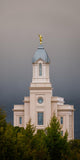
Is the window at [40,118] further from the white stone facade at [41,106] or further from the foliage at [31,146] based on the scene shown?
the foliage at [31,146]

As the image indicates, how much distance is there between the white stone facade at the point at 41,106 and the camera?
140750 mm

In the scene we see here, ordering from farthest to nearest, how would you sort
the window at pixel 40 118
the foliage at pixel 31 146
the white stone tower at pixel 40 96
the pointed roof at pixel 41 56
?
1. the pointed roof at pixel 41 56
2. the window at pixel 40 118
3. the white stone tower at pixel 40 96
4. the foliage at pixel 31 146

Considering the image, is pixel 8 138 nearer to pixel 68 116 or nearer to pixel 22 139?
pixel 22 139

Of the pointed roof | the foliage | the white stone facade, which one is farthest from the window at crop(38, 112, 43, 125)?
the foliage

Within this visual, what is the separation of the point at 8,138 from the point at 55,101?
6747 centimetres

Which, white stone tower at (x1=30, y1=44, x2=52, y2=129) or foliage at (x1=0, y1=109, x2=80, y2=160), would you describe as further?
white stone tower at (x1=30, y1=44, x2=52, y2=129)

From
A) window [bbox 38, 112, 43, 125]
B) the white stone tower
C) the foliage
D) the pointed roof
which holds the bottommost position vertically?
the foliage

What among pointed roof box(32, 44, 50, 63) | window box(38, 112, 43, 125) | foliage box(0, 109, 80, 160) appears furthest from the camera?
pointed roof box(32, 44, 50, 63)

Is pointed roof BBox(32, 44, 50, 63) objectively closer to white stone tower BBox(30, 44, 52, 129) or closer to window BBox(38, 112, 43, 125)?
white stone tower BBox(30, 44, 52, 129)

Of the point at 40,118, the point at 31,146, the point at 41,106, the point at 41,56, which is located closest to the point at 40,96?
the point at 41,106

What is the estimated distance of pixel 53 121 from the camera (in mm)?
85250

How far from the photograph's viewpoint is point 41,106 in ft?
462

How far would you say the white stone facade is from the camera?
14075cm

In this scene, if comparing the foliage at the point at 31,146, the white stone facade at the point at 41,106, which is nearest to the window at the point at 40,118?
the white stone facade at the point at 41,106
